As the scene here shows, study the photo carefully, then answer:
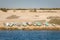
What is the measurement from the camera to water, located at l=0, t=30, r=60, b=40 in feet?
7.32

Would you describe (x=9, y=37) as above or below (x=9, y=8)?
below

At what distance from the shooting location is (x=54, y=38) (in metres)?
2.23

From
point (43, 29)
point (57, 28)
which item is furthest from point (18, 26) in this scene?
point (57, 28)

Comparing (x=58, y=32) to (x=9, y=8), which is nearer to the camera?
(x=58, y=32)

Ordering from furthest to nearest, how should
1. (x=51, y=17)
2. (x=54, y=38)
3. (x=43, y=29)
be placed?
(x=51, y=17) < (x=43, y=29) < (x=54, y=38)

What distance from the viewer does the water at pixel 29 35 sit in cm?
223

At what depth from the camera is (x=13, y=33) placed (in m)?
2.33

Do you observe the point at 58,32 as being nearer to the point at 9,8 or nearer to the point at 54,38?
the point at 54,38

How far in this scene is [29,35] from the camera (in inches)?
90.0

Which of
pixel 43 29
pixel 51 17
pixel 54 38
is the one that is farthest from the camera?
pixel 51 17

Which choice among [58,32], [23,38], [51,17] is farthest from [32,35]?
[51,17]

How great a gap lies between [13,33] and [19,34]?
7 centimetres

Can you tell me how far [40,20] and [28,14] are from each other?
0.18 metres

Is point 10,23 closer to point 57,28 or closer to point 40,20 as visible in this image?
point 40,20
